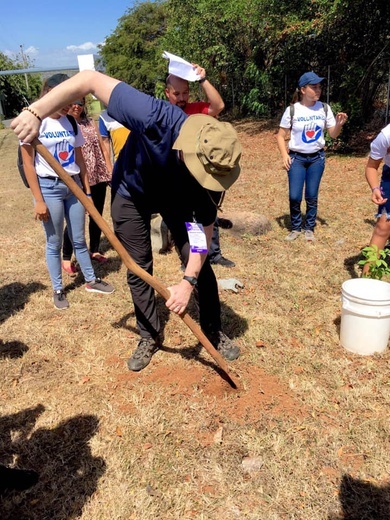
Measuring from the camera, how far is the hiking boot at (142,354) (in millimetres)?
3169

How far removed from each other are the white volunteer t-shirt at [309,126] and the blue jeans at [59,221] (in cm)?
270

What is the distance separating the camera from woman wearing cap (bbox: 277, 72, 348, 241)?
16.2 ft

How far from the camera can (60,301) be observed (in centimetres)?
414

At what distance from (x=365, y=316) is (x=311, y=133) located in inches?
110

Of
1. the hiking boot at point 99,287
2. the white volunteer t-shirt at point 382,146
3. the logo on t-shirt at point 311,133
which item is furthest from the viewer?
the logo on t-shirt at point 311,133

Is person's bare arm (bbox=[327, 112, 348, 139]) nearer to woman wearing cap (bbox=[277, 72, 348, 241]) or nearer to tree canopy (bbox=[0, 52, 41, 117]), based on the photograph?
woman wearing cap (bbox=[277, 72, 348, 241])

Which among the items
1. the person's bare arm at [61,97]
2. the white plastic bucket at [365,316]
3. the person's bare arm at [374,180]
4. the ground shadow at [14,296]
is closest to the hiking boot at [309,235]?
the person's bare arm at [374,180]

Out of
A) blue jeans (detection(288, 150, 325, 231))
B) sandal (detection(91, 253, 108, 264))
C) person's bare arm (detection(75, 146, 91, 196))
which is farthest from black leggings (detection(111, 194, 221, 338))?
blue jeans (detection(288, 150, 325, 231))

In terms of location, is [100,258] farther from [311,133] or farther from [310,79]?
[310,79]

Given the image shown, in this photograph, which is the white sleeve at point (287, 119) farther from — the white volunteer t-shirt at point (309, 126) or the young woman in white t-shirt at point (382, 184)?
the young woman in white t-shirt at point (382, 184)

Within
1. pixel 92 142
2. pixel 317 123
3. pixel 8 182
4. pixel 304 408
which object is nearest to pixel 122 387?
pixel 304 408

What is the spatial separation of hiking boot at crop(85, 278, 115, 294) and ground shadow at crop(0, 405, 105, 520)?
1646 millimetres

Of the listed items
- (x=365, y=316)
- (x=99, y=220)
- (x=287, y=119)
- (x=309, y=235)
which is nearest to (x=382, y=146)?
(x=365, y=316)

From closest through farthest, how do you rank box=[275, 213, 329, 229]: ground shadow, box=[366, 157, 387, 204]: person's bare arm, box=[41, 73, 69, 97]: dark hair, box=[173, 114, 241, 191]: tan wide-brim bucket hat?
box=[173, 114, 241, 191]: tan wide-brim bucket hat → box=[41, 73, 69, 97]: dark hair → box=[366, 157, 387, 204]: person's bare arm → box=[275, 213, 329, 229]: ground shadow
